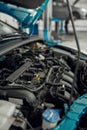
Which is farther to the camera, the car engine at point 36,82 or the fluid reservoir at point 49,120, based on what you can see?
the car engine at point 36,82

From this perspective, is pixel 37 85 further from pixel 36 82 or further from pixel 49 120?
pixel 49 120

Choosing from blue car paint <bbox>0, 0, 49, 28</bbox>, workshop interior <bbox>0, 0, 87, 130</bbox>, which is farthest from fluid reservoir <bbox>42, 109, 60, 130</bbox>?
blue car paint <bbox>0, 0, 49, 28</bbox>

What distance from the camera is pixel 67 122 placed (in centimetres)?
153

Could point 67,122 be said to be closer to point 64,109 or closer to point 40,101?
point 64,109

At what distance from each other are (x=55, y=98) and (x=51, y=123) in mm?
349

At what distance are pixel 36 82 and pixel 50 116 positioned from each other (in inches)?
16.2

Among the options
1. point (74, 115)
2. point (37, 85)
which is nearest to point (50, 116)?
point (74, 115)

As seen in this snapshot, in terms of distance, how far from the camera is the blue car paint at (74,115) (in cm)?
149

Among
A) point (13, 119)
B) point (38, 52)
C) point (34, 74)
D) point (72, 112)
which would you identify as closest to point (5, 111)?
point (13, 119)

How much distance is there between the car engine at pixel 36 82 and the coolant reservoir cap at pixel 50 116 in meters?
0.07

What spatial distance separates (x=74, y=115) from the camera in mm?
1596

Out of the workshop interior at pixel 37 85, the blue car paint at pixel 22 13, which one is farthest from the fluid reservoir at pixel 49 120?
the blue car paint at pixel 22 13

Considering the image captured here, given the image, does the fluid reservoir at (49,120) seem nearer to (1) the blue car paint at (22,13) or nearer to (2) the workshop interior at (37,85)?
(2) the workshop interior at (37,85)

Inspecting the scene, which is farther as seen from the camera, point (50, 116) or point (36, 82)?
point (36, 82)
